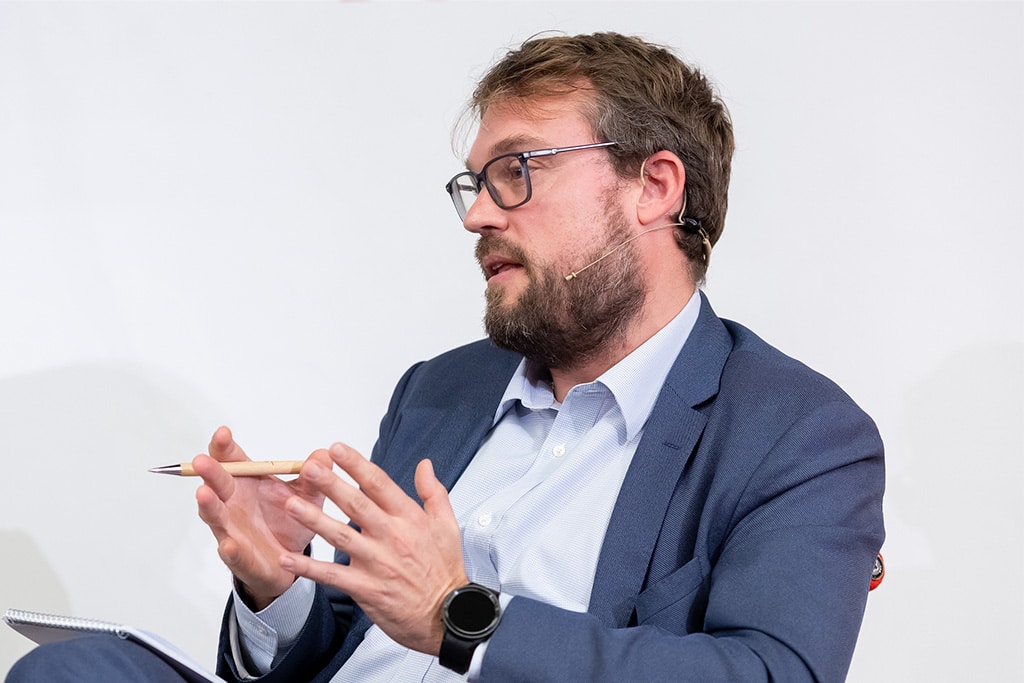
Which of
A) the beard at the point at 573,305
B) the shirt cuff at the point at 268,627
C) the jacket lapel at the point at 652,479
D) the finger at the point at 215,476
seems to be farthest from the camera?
the beard at the point at 573,305

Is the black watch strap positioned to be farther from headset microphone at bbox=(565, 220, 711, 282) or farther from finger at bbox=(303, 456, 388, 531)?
headset microphone at bbox=(565, 220, 711, 282)

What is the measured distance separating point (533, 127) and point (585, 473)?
573 millimetres

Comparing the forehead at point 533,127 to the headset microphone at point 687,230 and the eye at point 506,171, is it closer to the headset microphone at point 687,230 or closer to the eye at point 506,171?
the eye at point 506,171

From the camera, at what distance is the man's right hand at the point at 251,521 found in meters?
1.43

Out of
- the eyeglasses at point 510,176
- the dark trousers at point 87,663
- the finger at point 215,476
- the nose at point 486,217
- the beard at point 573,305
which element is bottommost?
the dark trousers at point 87,663

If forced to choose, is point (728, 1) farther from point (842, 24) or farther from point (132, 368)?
point (132, 368)

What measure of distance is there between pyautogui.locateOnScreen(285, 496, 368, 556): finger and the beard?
65cm

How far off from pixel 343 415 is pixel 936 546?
1.29m

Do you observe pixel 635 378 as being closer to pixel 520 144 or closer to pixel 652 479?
pixel 652 479

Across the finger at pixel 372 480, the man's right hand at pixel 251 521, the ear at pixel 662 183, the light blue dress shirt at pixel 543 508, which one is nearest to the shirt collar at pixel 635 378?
the light blue dress shirt at pixel 543 508

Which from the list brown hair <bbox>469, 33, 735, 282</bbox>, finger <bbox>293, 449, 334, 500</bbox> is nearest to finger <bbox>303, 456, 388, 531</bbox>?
finger <bbox>293, 449, 334, 500</bbox>

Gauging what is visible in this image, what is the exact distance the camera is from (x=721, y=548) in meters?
1.49

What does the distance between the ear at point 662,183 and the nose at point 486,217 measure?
24 centimetres

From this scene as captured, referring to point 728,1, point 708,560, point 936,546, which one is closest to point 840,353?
point 936,546
